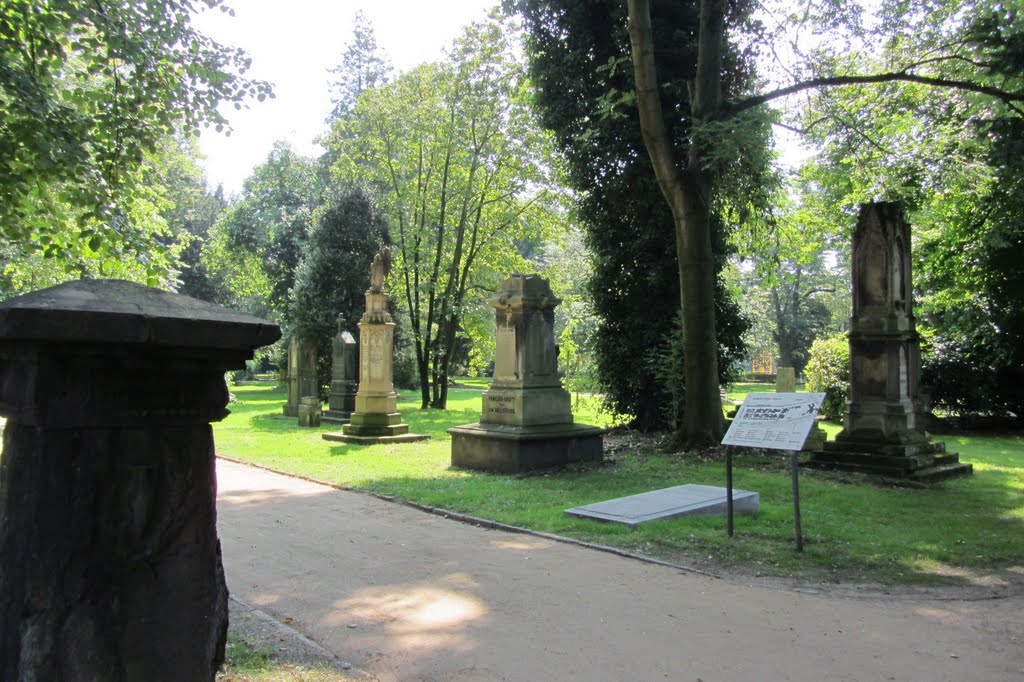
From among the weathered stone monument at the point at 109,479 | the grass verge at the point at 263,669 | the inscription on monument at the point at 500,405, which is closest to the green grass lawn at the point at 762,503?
the inscription on monument at the point at 500,405

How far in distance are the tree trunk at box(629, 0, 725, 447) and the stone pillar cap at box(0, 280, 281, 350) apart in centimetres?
1092

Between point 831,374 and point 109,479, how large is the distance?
22.1 m

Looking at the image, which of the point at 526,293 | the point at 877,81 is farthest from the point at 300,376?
the point at 877,81

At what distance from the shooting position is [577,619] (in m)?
5.01

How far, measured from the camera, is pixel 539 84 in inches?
666

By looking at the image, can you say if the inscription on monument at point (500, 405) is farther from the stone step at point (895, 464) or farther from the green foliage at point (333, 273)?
the green foliage at point (333, 273)

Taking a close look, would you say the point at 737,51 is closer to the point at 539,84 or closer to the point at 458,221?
the point at 539,84

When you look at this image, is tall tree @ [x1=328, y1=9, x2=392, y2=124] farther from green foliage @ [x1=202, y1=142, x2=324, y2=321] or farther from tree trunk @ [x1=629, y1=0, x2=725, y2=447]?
tree trunk @ [x1=629, y1=0, x2=725, y2=447]

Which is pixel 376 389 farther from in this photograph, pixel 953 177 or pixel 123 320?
pixel 123 320

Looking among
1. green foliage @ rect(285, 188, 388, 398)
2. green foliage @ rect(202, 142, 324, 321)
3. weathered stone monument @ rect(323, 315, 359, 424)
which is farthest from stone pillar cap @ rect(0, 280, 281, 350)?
green foliage @ rect(202, 142, 324, 321)

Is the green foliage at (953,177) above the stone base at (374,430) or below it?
above

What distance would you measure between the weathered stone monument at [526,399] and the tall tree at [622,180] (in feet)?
12.1

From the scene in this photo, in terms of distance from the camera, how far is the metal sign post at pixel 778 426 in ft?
22.0

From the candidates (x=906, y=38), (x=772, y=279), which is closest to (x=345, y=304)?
(x=772, y=279)
